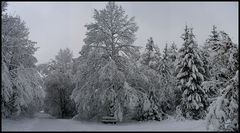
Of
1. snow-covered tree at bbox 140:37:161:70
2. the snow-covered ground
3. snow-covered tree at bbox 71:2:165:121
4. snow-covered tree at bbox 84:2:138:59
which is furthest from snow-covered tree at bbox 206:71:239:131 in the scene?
snow-covered tree at bbox 140:37:161:70

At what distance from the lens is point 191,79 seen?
32.2m

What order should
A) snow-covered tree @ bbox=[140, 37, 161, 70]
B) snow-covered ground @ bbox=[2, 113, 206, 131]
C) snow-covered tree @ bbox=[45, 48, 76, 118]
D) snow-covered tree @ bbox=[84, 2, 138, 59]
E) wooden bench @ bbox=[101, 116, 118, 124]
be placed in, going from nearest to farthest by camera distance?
snow-covered ground @ bbox=[2, 113, 206, 131]
wooden bench @ bbox=[101, 116, 118, 124]
snow-covered tree @ bbox=[84, 2, 138, 59]
snow-covered tree @ bbox=[140, 37, 161, 70]
snow-covered tree @ bbox=[45, 48, 76, 118]

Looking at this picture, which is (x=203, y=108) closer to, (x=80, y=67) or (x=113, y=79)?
(x=113, y=79)

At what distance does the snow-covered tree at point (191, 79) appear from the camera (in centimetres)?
3189

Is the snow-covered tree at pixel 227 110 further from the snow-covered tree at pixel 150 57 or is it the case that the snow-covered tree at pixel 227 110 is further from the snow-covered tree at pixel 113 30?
the snow-covered tree at pixel 150 57

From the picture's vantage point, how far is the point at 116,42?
97.1 feet

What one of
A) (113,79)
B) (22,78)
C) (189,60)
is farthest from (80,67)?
(189,60)

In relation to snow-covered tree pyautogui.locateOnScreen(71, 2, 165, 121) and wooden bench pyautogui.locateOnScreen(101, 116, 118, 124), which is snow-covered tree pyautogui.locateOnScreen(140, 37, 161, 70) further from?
wooden bench pyautogui.locateOnScreen(101, 116, 118, 124)

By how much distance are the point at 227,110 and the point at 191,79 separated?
1838 cm

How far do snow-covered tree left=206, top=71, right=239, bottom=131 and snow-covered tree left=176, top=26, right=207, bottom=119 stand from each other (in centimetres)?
1755

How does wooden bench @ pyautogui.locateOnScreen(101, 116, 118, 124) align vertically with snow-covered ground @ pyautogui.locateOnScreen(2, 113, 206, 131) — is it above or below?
below

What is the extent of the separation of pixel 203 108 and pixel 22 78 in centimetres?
1821

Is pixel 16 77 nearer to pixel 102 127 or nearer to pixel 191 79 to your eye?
pixel 102 127

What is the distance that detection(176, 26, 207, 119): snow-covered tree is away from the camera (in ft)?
105
